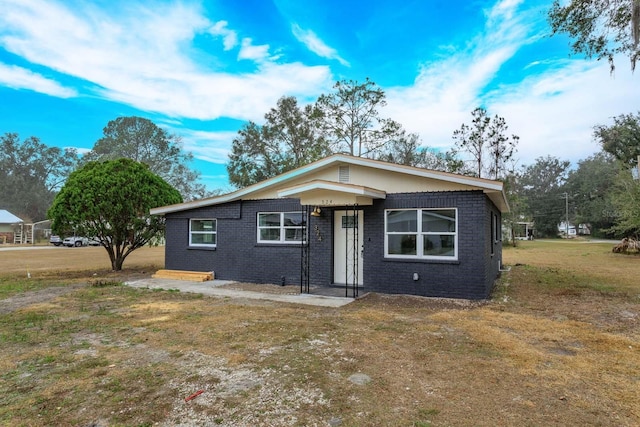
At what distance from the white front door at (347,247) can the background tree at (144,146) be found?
40780 millimetres

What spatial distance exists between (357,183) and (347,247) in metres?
1.77

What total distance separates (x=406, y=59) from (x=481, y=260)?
40.9 ft

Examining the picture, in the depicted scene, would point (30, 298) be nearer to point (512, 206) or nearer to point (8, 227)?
point (512, 206)

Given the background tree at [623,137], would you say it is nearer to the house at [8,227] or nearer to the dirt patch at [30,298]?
the dirt patch at [30,298]

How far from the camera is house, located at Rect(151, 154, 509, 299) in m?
8.61

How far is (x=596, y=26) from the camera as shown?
8750 millimetres

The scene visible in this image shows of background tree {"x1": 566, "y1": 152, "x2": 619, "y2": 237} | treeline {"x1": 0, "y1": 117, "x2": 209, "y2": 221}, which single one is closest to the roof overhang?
treeline {"x1": 0, "y1": 117, "x2": 209, "y2": 221}

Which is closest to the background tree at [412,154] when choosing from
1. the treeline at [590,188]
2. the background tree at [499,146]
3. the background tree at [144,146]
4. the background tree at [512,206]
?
the background tree at [499,146]

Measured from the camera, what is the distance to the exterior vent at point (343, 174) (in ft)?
33.3

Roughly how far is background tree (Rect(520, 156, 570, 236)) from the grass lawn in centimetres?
5438

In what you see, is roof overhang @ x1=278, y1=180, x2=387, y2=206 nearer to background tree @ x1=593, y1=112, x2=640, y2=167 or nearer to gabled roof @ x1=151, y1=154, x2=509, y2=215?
gabled roof @ x1=151, y1=154, x2=509, y2=215

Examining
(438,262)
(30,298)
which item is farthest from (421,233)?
(30,298)

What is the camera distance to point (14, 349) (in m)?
5.11

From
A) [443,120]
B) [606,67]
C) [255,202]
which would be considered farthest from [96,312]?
[443,120]
